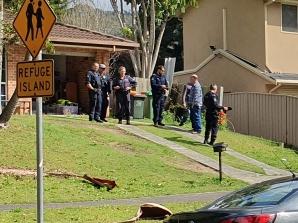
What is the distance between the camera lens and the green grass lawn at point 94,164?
42.4ft

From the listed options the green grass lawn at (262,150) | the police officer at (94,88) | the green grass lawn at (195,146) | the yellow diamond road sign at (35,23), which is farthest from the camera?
the police officer at (94,88)

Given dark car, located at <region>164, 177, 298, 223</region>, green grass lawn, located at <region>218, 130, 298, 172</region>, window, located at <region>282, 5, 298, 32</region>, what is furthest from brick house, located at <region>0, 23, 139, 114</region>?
dark car, located at <region>164, 177, 298, 223</region>

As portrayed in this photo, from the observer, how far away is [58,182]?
1340 cm

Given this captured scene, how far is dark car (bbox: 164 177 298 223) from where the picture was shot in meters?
5.73

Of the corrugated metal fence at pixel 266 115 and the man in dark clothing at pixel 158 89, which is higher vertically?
the man in dark clothing at pixel 158 89

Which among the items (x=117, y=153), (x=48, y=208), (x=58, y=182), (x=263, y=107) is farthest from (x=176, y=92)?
(x=48, y=208)

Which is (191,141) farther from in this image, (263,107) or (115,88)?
(263,107)

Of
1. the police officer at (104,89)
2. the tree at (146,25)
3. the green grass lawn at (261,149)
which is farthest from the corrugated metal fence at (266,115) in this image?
the tree at (146,25)

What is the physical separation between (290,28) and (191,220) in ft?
76.7

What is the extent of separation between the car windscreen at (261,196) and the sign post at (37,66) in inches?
91.1

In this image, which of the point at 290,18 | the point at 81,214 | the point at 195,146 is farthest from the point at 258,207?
the point at 290,18

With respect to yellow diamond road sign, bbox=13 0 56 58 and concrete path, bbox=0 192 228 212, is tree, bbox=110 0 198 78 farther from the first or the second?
yellow diamond road sign, bbox=13 0 56 58

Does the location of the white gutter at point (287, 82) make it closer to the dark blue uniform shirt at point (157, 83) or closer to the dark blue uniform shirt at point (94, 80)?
the dark blue uniform shirt at point (157, 83)

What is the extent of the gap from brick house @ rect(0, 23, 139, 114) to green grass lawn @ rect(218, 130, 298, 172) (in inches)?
208
